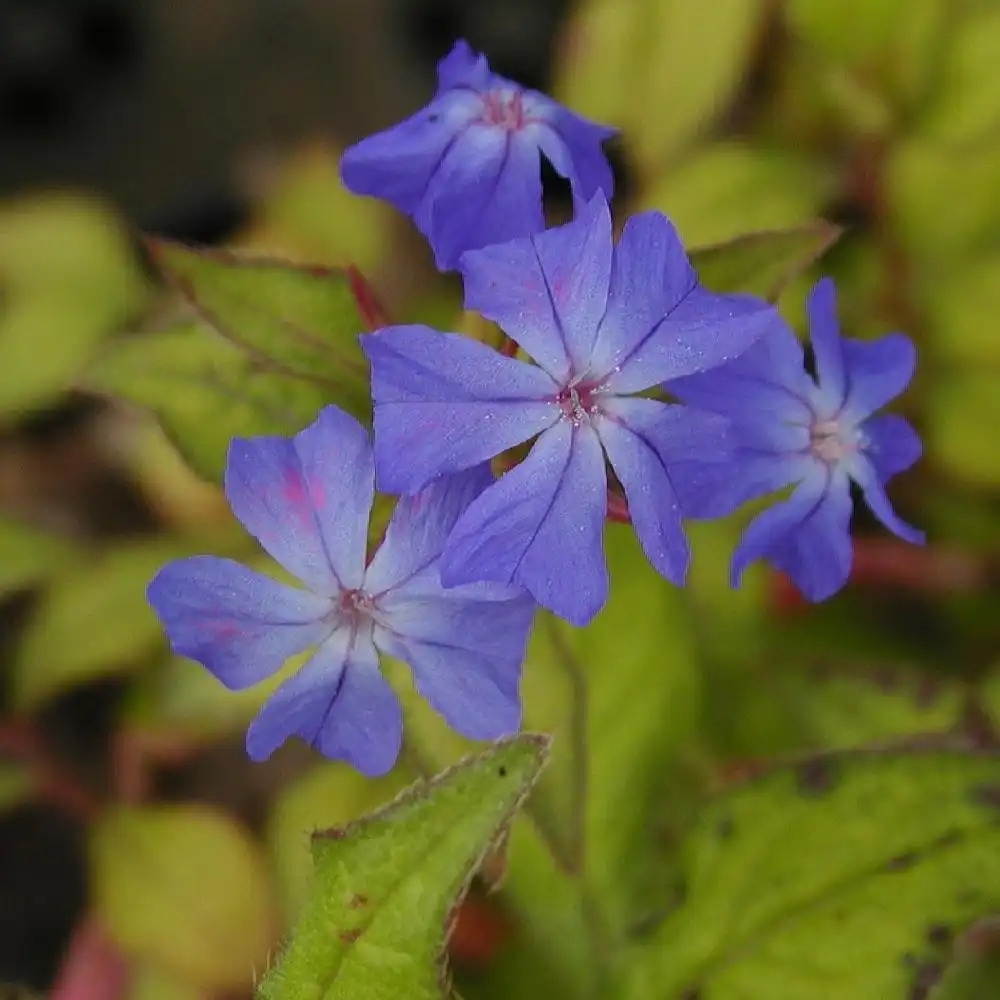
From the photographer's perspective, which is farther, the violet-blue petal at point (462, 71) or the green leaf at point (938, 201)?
the green leaf at point (938, 201)

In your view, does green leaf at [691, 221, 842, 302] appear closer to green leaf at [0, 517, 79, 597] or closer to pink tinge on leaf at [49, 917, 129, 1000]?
green leaf at [0, 517, 79, 597]

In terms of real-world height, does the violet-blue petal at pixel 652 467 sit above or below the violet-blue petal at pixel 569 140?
below

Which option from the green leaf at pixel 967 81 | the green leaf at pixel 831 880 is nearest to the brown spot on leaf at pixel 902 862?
the green leaf at pixel 831 880

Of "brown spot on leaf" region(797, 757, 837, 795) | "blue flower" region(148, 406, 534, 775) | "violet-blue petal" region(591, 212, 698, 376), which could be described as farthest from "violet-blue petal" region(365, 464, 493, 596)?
"brown spot on leaf" region(797, 757, 837, 795)

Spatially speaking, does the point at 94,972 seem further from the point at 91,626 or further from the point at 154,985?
the point at 91,626

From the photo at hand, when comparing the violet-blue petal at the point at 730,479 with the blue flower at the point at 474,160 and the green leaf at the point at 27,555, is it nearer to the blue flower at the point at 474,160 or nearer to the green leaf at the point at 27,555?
the blue flower at the point at 474,160

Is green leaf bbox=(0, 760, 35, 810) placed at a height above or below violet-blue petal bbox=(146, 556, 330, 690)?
above
